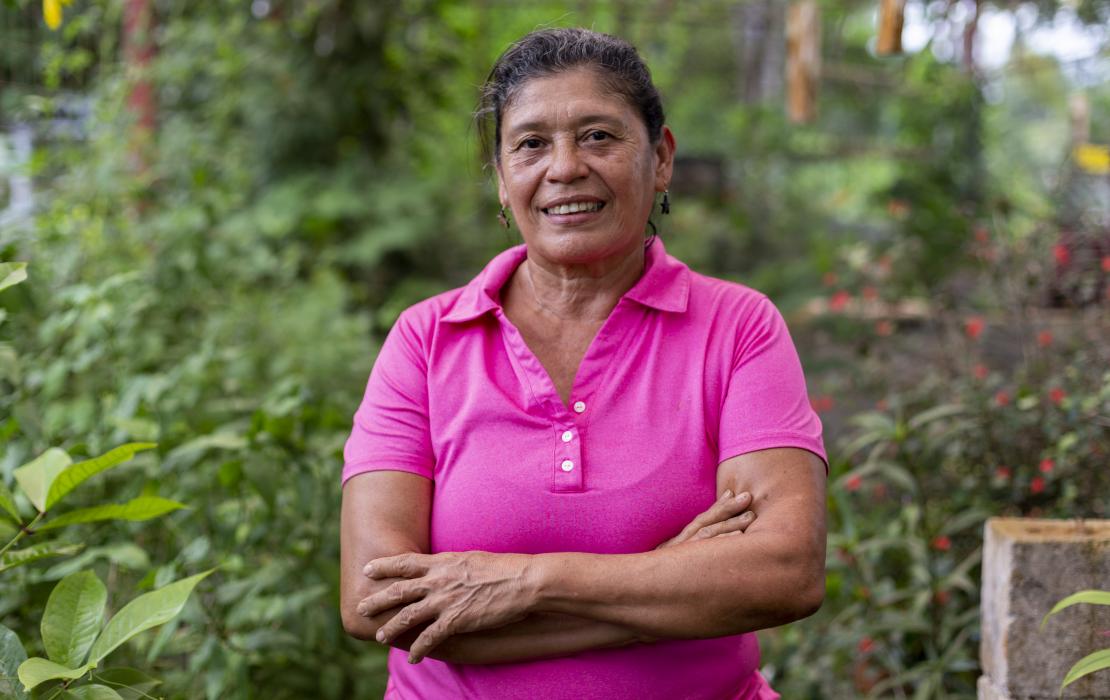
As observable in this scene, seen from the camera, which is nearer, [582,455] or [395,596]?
[395,596]

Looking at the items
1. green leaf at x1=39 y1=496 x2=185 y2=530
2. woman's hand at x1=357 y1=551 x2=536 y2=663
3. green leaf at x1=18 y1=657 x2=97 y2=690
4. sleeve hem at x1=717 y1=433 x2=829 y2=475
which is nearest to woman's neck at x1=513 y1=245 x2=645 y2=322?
sleeve hem at x1=717 y1=433 x2=829 y2=475

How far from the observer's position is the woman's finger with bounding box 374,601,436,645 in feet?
5.34

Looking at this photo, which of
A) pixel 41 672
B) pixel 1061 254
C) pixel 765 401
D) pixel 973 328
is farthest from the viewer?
pixel 973 328

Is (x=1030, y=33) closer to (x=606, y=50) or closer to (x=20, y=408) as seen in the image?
(x=606, y=50)

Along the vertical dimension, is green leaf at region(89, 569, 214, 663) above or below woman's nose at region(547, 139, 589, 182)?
below

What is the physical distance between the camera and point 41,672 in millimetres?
1374

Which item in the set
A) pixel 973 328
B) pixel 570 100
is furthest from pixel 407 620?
pixel 973 328

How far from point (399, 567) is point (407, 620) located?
86 millimetres

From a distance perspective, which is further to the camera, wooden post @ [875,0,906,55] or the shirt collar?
wooden post @ [875,0,906,55]

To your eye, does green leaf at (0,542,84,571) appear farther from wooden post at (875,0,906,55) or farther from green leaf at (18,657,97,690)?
wooden post at (875,0,906,55)

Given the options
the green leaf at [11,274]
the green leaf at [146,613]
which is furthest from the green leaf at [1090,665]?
the green leaf at [11,274]

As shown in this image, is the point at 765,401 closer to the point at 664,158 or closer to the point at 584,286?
the point at 584,286

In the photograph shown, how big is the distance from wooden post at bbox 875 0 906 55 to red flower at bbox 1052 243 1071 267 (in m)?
1.20

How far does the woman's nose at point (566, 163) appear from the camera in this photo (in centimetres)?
181
